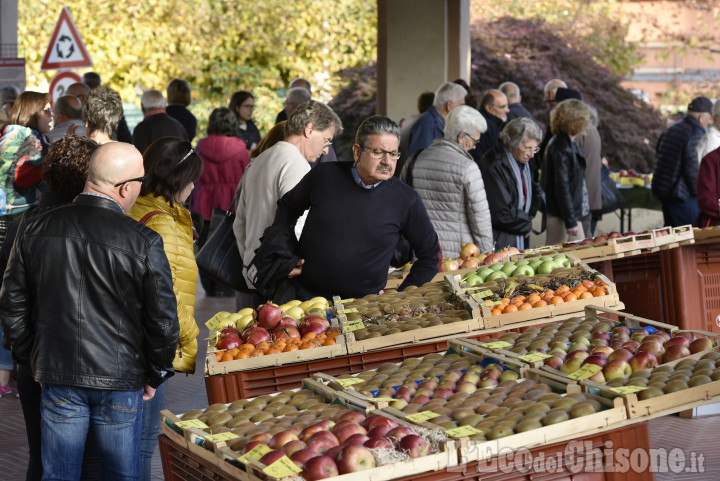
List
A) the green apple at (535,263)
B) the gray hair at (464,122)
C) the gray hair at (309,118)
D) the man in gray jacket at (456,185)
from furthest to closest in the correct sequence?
the gray hair at (464,122)
the man in gray jacket at (456,185)
the green apple at (535,263)
the gray hair at (309,118)

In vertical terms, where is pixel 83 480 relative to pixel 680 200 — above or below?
below

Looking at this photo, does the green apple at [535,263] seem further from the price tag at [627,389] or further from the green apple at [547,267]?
the price tag at [627,389]

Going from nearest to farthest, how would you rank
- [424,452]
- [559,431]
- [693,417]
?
[424,452] < [559,431] < [693,417]

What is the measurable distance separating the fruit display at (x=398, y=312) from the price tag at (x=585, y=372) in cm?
101

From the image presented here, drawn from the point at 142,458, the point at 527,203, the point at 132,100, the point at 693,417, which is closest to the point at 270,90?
the point at 132,100

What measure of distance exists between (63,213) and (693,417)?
13.9 ft

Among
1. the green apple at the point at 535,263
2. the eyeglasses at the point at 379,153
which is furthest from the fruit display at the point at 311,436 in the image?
the green apple at the point at 535,263

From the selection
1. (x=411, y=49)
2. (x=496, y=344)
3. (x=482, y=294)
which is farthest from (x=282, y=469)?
(x=411, y=49)

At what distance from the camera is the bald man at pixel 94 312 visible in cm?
345

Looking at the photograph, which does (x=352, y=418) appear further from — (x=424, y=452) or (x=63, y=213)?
(x=63, y=213)

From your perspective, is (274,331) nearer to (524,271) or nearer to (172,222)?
(172,222)

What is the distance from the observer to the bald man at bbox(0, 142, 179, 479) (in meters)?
3.45

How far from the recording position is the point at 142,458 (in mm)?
4109

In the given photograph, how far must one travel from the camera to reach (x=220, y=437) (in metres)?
3.32
